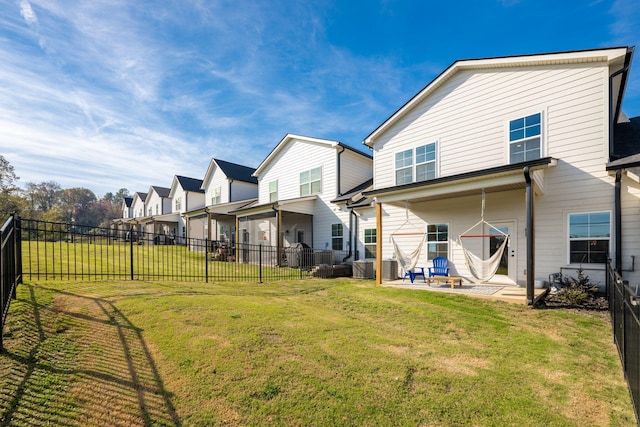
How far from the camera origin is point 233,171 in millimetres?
24984

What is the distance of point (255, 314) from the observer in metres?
5.71

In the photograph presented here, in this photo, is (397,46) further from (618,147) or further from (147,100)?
(147,100)

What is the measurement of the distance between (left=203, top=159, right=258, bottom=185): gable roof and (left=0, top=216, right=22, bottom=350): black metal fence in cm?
1894

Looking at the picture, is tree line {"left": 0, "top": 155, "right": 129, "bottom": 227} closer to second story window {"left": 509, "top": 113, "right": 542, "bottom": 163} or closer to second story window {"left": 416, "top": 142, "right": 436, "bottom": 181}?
second story window {"left": 416, "top": 142, "right": 436, "bottom": 181}

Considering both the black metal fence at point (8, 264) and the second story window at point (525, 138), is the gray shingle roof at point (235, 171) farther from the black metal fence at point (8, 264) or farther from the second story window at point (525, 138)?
the second story window at point (525, 138)

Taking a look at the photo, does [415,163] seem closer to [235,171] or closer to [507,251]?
[507,251]

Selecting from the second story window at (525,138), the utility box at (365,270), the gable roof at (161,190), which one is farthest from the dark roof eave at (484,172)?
the gable roof at (161,190)

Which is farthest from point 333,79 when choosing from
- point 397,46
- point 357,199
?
point 357,199

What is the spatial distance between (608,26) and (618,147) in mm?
4527

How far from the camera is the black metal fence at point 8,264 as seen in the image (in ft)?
11.9

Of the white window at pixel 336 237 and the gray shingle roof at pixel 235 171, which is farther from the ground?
the gray shingle roof at pixel 235 171

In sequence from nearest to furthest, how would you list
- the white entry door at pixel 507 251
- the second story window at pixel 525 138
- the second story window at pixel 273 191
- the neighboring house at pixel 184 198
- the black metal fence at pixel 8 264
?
the black metal fence at pixel 8 264, the second story window at pixel 525 138, the white entry door at pixel 507 251, the second story window at pixel 273 191, the neighboring house at pixel 184 198

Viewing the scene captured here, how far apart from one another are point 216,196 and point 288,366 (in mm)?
23600

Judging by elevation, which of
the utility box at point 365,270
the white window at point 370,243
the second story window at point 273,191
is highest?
the second story window at point 273,191
